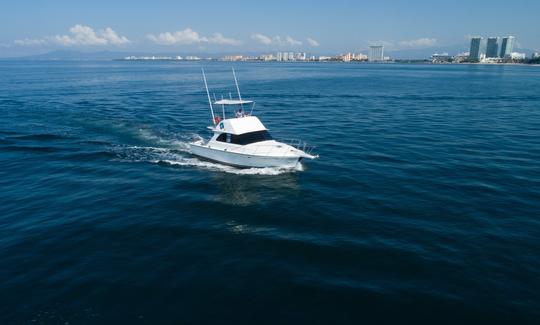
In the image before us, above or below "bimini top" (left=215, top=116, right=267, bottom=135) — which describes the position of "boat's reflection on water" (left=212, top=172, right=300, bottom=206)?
below

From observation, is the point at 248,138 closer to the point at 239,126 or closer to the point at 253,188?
the point at 239,126

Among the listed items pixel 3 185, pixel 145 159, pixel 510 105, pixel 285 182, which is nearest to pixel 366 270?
pixel 285 182

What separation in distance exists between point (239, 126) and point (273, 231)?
12.2 meters

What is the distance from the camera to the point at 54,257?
1639 cm

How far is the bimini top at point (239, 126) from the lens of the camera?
28.2 metres

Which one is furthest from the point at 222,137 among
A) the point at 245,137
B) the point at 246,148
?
the point at 246,148

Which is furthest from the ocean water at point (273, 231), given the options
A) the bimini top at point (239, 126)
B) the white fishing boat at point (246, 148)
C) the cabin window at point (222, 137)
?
the bimini top at point (239, 126)

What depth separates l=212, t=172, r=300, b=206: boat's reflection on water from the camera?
22641 mm

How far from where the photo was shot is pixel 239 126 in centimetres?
2841

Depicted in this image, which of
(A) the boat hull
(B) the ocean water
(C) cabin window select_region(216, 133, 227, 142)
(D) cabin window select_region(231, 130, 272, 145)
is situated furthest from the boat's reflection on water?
(C) cabin window select_region(216, 133, 227, 142)

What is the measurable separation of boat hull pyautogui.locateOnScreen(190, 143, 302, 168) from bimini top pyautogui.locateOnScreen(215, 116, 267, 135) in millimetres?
1848

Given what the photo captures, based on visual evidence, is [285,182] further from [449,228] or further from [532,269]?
[532,269]

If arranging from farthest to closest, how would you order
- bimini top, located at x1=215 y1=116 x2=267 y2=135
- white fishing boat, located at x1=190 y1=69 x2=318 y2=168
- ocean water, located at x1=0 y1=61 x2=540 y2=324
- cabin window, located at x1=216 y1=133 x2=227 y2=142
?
cabin window, located at x1=216 y1=133 x2=227 y2=142, bimini top, located at x1=215 y1=116 x2=267 y2=135, white fishing boat, located at x1=190 y1=69 x2=318 y2=168, ocean water, located at x1=0 y1=61 x2=540 y2=324

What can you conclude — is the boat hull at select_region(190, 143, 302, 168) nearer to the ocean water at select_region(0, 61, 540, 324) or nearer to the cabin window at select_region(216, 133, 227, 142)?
the ocean water at select_region(0, 61, 540, 324)
